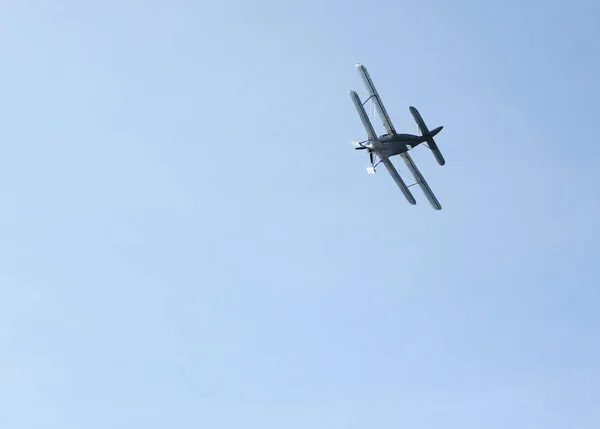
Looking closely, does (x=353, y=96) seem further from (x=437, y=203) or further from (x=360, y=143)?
(x=437, y=203)

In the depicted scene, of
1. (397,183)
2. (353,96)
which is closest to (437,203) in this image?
(397,183)

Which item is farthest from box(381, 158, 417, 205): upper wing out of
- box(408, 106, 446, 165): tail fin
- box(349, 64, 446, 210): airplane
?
box(408, 106, 446, 165): tail fin

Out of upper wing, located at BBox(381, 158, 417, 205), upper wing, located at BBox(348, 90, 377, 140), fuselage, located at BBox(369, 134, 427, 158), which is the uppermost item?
upper wing, located at BBox(348, 90, 377, 140)

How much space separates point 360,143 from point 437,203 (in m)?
12.9

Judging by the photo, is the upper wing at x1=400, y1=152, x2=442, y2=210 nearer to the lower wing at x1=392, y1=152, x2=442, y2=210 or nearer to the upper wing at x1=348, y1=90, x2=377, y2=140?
the lower wing at x1=392, y1=152, x2=442, y2=210

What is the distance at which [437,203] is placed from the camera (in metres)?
135

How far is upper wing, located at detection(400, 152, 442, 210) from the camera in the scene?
130900 millimetres

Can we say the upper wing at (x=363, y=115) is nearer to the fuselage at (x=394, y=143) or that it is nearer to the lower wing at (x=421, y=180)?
the fuselage at (x=394, y=143)

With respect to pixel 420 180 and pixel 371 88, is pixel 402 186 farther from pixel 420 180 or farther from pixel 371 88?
pixel 371 88

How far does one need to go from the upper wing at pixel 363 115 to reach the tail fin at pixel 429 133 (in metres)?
6.47

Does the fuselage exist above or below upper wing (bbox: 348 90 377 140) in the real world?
below

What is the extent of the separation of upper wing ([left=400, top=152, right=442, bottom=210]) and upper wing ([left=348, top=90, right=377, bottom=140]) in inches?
183

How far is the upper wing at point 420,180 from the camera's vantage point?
130900 mm

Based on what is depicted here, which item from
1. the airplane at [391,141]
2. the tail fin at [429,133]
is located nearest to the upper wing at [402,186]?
the airplane at [391,141]
